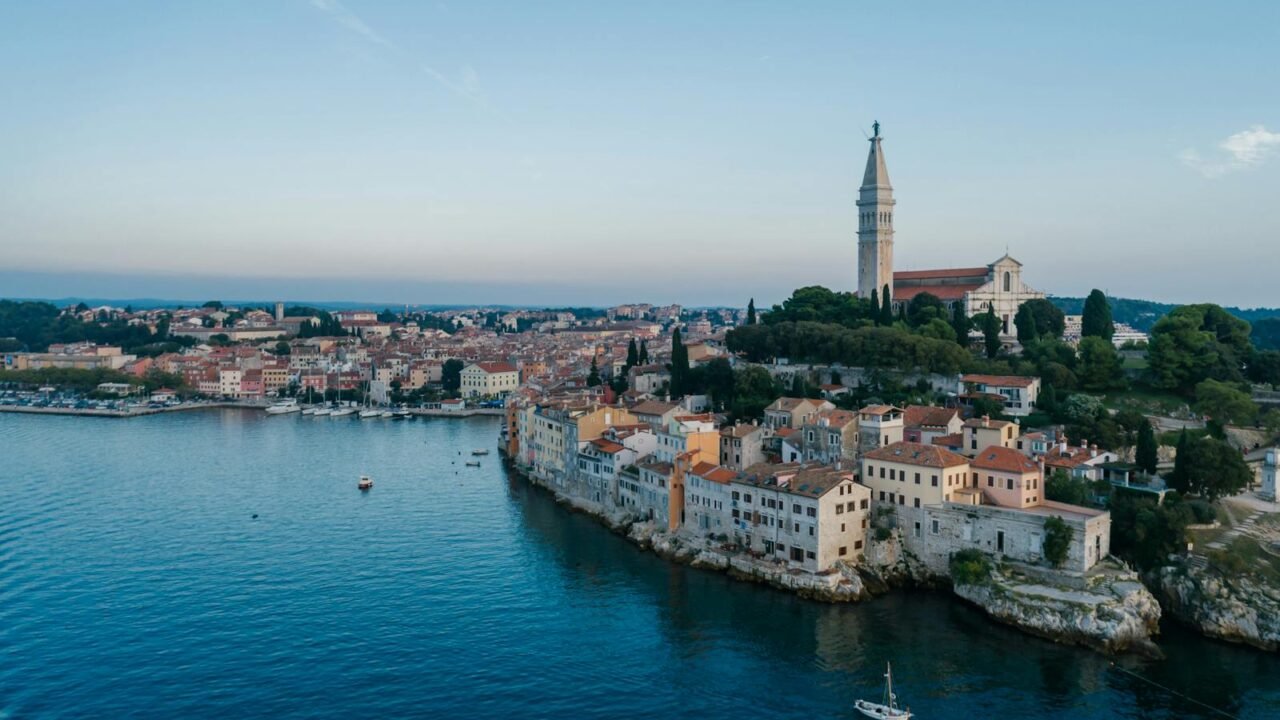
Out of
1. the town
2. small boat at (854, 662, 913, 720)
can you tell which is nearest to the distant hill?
the town

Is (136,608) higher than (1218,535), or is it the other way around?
(1218,535)

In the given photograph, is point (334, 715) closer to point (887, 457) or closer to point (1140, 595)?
point (887, 457)

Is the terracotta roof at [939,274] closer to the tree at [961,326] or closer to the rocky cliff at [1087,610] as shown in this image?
the tree at [961,326]

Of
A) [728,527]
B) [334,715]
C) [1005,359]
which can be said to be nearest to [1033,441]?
[728,527]

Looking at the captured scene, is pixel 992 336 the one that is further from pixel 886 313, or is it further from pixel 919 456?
pixel 919 456

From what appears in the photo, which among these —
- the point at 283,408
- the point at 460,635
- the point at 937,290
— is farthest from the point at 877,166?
the point at 283,408

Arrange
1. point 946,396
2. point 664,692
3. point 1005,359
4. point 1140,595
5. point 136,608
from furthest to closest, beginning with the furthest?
point 1005,359, point 946,396, point 136,608, point 1140,595, point 664,692
